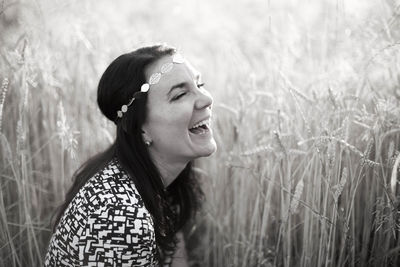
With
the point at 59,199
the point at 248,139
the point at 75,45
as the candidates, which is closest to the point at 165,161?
the point at 248,139

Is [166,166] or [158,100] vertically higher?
[158,100]

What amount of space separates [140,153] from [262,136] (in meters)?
0.77

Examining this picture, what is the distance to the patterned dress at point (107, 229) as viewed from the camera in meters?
1.40

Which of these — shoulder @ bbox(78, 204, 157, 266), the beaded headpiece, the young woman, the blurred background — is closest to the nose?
the young woman

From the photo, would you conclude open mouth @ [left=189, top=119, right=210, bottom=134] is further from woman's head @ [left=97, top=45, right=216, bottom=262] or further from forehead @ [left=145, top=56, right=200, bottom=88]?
forehead @ [left=145, top=56, right=200, bottom=88]

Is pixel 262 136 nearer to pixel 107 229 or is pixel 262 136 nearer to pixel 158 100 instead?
pixel 158 100

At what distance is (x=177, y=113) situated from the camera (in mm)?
1670

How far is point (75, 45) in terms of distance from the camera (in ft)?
8.74

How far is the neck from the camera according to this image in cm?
181

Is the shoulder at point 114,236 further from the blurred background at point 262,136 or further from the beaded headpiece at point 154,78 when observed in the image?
the beaded headpiece at point 154,78

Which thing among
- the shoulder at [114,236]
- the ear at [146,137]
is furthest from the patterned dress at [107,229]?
the ear at [146,137]

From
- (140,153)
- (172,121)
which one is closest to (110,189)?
(140,153)

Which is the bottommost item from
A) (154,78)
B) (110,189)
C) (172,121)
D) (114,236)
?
(114,236)

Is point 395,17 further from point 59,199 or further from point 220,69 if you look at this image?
point 59,199
